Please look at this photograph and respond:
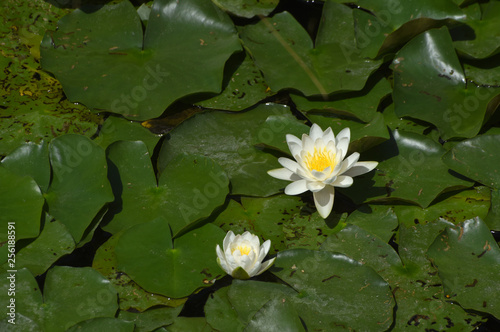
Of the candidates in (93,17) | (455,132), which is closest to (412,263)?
(455,132)

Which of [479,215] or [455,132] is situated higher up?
[455,132]

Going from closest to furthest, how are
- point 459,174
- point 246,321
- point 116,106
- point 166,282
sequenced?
1. point 246,321
2. point 166,282
3. point 459,174
4. point 116,106

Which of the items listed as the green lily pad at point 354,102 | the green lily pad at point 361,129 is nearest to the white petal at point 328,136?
the green lily pad at point 361,129

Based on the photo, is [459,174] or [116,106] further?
[116,106]

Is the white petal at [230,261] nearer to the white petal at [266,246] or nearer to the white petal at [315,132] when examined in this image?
the white petal at [266,246]

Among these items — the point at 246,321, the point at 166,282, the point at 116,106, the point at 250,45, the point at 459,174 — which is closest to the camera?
the point at 246,321

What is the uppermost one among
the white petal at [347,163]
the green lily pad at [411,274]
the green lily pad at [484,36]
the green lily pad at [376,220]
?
the green lily pad at [484,36]

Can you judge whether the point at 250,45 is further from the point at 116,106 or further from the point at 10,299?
the point at 10,299
